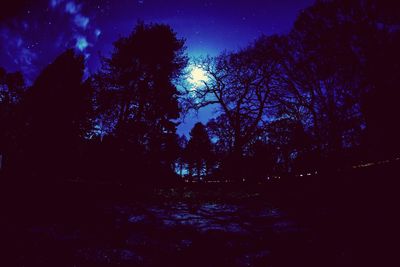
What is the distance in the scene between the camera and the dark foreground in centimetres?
234

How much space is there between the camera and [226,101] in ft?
66.5

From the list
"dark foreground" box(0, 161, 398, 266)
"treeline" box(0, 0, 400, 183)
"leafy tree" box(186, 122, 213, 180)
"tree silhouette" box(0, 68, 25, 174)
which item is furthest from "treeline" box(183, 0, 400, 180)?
"leafy tree" box(186, 122, 213, 180)

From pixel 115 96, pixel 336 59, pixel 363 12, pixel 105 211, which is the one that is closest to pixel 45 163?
pixel 115 96

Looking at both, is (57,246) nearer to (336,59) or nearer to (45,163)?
(336,59)

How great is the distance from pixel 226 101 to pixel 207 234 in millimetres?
17517

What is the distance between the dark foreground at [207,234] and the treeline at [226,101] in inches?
387

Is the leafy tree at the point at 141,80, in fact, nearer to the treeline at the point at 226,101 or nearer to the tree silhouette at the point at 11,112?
the treeline at the point at 226,101

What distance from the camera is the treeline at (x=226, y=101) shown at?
42.4ft

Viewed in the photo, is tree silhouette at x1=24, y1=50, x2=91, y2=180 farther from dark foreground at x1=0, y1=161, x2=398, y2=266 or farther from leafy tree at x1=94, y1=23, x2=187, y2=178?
dark foreground at x1=0, y1=161, x2=398, y2=266

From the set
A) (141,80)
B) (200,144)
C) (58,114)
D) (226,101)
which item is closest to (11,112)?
(58,114)

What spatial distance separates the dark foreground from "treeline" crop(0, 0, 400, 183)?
9823mm

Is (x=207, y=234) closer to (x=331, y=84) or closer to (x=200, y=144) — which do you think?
(x=331, y=84)

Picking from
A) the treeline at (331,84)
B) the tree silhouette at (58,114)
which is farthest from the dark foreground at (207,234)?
the tree silhouette at (58,114)

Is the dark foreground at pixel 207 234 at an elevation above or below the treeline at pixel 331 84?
below
